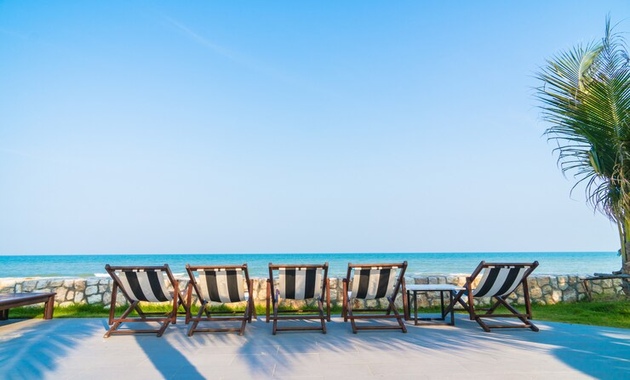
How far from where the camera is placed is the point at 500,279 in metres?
4.89

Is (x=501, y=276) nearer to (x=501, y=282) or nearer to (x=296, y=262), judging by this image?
(x=501, y=282)

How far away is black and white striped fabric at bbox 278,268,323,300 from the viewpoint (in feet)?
15.8

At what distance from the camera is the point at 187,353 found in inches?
147

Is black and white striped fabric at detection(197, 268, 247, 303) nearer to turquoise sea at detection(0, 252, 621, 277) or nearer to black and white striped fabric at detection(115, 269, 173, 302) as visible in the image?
black and white striped fabric at detection(115, 269, 173, 302)

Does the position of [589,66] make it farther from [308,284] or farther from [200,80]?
[200,80]

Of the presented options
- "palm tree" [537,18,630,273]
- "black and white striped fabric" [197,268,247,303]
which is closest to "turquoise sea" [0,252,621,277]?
"palm tree" [537,18,630,273]

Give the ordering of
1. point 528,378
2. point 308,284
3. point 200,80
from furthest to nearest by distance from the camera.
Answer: point 200,80
point 308,284
point 528,378

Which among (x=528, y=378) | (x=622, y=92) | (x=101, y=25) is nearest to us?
(x=528, y=378)

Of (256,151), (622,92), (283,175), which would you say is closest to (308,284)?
(622,92)

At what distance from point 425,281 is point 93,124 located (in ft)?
47.1

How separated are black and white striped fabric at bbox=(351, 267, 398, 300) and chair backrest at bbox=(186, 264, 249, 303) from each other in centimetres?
136

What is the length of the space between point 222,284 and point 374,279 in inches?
73.6

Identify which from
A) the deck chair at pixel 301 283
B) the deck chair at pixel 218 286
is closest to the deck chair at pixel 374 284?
the deck chair at pixel 301 283

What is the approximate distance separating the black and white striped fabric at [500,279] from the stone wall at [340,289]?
2.18 m
